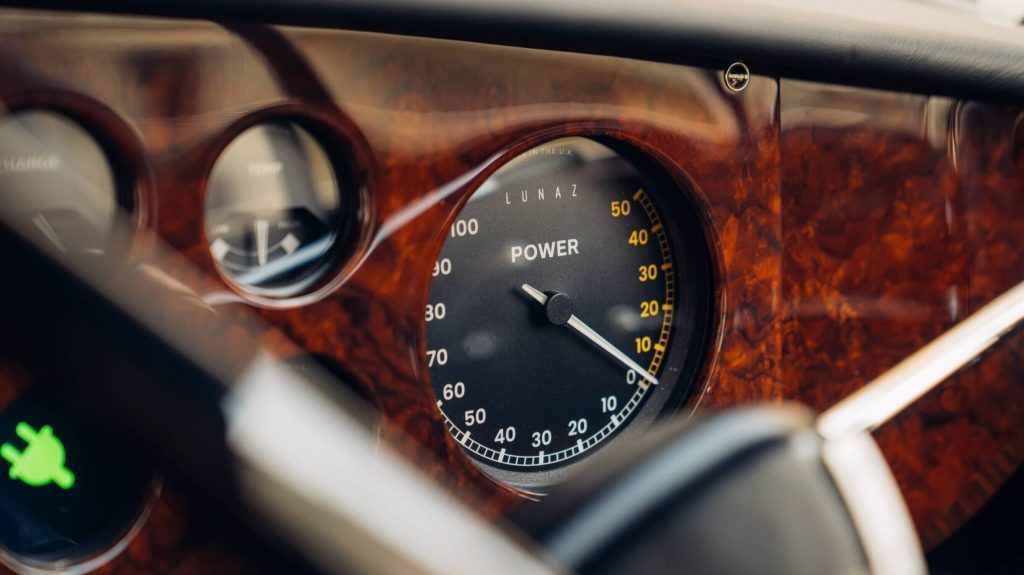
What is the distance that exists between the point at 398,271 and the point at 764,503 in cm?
100

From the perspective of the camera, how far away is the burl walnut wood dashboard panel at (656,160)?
1.36 m

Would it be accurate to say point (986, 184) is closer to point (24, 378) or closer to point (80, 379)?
point (24, 378)

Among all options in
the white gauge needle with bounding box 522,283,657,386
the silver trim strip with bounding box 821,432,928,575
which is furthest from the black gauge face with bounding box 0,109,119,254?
the white gauge needle with bounding box 522,283,657,386

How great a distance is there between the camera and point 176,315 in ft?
2.00

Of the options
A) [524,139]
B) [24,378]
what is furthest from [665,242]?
[24,378]

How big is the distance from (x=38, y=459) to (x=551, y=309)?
729mm

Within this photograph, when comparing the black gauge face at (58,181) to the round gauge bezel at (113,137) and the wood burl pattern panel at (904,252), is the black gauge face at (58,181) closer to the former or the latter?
the round gauge bezel at (113,137)

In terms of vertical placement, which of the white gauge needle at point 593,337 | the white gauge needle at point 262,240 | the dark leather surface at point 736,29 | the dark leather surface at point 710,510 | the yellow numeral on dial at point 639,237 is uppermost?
the dark leather surface at point 736,29

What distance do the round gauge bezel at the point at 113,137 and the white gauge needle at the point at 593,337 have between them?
23.8 inches

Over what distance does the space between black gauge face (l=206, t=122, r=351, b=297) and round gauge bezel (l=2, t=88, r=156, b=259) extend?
0.10m

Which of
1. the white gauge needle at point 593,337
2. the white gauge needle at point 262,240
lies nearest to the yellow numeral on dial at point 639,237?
the white gauge needle at point 593,337

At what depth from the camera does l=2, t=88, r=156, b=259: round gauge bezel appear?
1.28 m

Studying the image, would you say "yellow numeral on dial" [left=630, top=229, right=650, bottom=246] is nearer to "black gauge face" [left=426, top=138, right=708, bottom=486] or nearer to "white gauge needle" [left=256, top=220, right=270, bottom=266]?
"black gauge face" [left=426, top=138, right=708, bottom=486]

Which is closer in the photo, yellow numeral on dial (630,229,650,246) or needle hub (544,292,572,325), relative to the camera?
needle hub (544,292,572,325)
